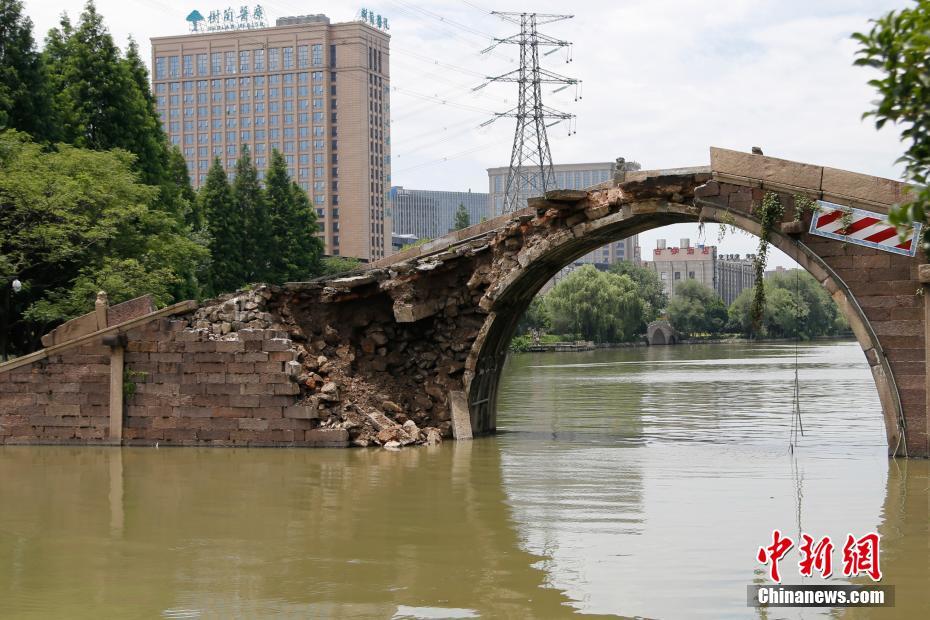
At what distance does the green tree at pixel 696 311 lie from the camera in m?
92.8

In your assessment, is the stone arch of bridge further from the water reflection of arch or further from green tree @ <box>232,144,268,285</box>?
green tree @ <box>232,144,268,285</box>

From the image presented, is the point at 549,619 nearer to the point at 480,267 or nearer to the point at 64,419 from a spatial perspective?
the point at 480,267

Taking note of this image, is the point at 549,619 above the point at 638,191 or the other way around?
the other way around

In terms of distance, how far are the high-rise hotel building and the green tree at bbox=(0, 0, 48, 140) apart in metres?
85.1

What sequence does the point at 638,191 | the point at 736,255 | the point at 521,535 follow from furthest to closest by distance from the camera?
the point at 736,255 < the point at 638,191 < the point at 521,535

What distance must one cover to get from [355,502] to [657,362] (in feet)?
139

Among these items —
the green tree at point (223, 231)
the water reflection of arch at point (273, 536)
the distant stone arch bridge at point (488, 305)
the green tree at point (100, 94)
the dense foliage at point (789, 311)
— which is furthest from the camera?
the dense foliage at point (789, 311)

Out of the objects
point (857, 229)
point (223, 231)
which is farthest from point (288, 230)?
point (857, 229)

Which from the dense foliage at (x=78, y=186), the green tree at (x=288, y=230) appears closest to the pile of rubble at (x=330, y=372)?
the dense foliage at (x=78, y=186)

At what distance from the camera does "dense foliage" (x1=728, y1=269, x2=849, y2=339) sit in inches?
3253

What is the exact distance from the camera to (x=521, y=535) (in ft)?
37.4

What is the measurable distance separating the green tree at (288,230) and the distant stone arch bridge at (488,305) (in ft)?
117

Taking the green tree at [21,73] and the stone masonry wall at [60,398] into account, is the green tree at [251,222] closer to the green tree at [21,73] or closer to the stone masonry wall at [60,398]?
the green tree at [21,73]

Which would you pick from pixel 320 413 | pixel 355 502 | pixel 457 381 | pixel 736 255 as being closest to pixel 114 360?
pixel 320 413
